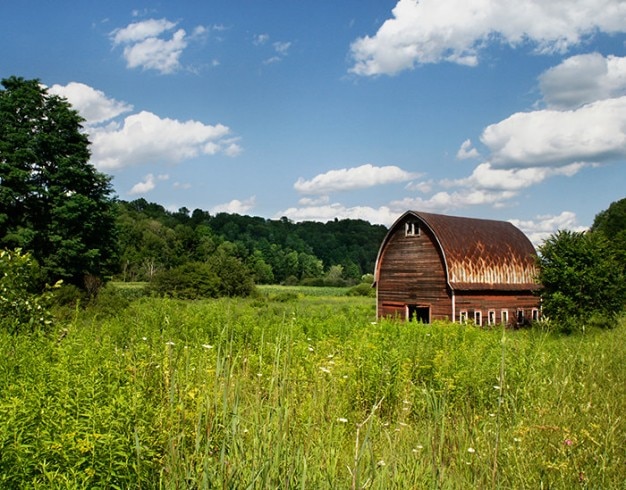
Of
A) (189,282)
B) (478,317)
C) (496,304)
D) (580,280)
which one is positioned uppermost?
(580,280)

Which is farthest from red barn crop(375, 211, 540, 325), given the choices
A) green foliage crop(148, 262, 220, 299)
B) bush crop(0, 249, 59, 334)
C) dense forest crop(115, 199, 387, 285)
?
dense forest crop(115, 199, 387, 285)

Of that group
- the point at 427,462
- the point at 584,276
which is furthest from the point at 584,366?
the point at 584,276

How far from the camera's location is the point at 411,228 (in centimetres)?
2686

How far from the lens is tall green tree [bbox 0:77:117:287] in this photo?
2828 centimetres

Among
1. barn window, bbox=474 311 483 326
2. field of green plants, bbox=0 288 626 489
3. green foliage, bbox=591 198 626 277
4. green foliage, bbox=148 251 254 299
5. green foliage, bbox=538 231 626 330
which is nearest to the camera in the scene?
field of green plants, bbox=0 288 626 489

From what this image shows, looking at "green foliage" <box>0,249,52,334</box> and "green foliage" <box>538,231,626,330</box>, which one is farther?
"green foliage" <box>538,231,626,330</box>

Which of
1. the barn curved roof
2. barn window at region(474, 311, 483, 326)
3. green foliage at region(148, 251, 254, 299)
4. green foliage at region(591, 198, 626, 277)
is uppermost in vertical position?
green foliage at region(591, 198, 626, 277)

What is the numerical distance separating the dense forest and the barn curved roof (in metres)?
32.7

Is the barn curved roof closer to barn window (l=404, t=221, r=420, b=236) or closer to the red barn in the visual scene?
the red barn

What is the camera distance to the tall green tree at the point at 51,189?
28281mm

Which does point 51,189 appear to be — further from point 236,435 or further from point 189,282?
point 236,435

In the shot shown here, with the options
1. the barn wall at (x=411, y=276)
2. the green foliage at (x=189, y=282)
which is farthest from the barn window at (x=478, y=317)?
the green foliage at (x=189, y=282)

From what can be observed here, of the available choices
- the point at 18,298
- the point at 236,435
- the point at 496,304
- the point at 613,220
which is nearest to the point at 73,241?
the point at 18,298

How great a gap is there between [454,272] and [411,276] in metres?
2.39
